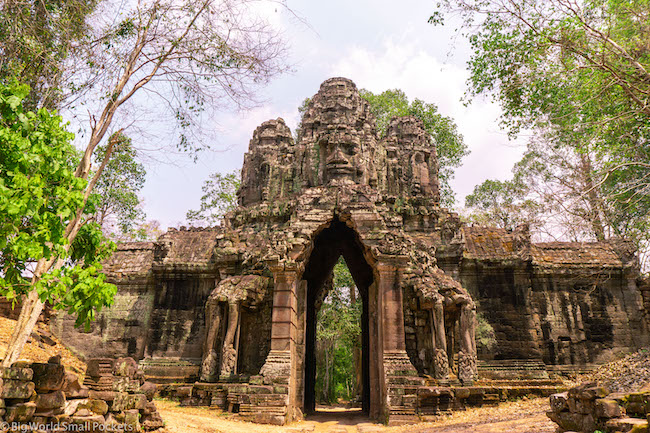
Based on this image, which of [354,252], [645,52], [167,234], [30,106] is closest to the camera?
[30,106]

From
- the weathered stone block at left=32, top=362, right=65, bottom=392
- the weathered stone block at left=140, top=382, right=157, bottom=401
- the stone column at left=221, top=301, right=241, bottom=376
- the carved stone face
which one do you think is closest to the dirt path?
the weathered stone block at left=140, top=382, right=157, bottom=401

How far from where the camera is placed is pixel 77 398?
618 centimetres

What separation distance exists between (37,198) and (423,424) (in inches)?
332

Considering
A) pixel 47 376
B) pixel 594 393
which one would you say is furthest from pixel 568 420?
pixel 47 376

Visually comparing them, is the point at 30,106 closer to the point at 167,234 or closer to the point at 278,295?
the point at 278,295

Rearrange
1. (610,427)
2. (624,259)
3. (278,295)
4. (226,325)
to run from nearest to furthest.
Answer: (610,427), (278,295), (226,325), (624,259)

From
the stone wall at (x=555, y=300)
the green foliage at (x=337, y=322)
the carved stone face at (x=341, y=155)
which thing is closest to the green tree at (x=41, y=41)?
the carved stone face at (x=341, y=155)

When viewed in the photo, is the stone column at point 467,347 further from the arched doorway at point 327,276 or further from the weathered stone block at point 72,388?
the weathered stone block at point 72,388

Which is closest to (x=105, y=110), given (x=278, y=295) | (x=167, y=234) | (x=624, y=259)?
(x=278, y=295)

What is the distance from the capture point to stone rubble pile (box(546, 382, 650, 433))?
17.5 feet

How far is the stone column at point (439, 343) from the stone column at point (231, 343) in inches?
211

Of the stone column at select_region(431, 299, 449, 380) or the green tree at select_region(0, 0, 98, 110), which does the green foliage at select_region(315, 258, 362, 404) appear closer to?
the stone column at select_region(431, 299, 449, 380)

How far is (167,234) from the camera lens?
1848 centimetres

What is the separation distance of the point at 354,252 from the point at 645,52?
9.27m
